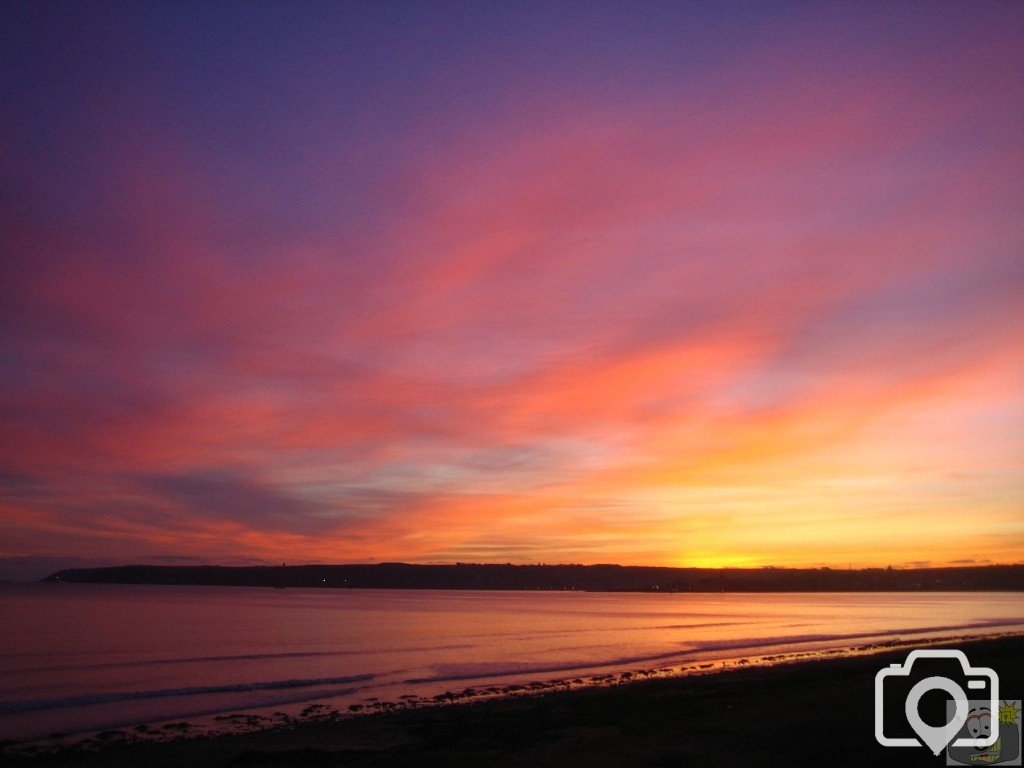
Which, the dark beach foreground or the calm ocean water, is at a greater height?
the dark beach foreground

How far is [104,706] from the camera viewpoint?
23344mm

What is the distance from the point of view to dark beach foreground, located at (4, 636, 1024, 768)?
13445 mm

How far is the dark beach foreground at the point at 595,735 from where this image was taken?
44.1ft

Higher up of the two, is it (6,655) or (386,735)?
(386,735)

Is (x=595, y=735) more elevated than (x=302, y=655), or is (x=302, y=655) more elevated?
(x=595, y=735)

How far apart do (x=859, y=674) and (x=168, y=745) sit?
20658 millimetres

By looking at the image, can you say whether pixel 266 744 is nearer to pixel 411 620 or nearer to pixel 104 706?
pixel 104 706

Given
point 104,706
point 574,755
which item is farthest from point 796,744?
point 104,706

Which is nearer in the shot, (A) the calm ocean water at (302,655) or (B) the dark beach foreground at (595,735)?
(B) the dark beach foreground at (595,735)

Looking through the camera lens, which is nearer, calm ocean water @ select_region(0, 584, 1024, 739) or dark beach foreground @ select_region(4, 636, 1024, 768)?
dark beach foreground @ select_region(4, 636, 1024, 768)

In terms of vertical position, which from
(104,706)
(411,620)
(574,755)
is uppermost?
(574,755)

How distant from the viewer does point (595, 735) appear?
16.3 metres

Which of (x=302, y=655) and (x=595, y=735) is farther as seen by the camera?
(x=302, y=655)

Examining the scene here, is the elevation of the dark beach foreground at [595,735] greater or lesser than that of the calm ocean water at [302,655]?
greater
